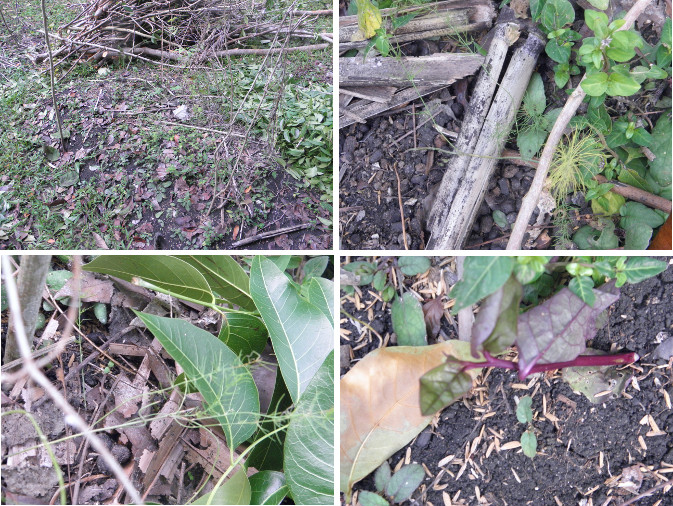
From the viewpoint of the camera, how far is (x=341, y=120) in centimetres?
128

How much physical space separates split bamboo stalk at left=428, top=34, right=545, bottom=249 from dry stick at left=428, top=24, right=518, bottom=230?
0.01 meters

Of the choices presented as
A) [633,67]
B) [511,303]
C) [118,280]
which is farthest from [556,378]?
[118,280]

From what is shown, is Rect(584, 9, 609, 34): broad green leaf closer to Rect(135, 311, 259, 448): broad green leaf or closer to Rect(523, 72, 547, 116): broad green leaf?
Rect(523, 72, 547, 116): broad green leaf

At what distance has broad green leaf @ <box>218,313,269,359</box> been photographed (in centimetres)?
88

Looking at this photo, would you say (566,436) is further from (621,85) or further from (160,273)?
(160,273)

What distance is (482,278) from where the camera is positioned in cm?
71

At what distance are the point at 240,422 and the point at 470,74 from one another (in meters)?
0.97

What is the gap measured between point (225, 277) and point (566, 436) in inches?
30.5

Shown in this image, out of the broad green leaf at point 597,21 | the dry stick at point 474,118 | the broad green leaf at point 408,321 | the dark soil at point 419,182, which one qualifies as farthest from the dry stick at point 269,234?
the broad green leaf at point 597,21

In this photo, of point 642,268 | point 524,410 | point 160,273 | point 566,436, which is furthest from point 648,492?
point 160,273

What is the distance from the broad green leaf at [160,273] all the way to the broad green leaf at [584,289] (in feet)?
2.10

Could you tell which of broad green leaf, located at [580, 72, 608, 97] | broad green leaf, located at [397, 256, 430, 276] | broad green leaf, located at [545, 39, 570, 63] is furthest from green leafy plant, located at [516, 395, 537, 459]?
broad green leaf, located at [545, 39, 570, 63]

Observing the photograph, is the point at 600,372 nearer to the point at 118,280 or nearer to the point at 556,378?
the point at 556,378

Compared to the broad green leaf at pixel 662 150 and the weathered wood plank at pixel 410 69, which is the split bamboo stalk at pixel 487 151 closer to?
the weathered wood plank at pixel 410 69
